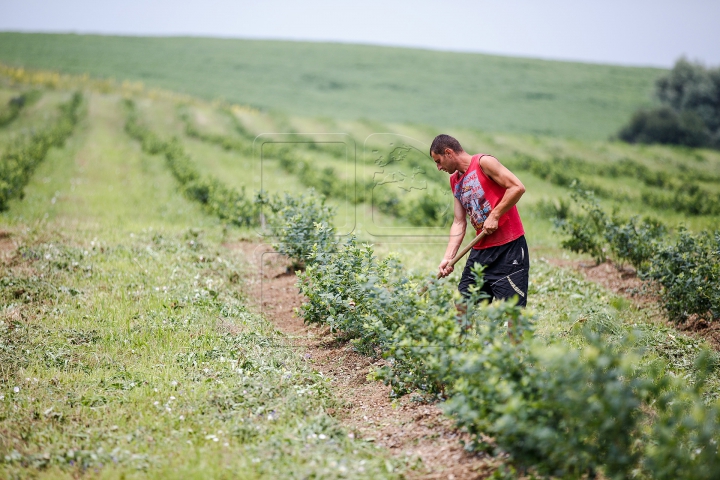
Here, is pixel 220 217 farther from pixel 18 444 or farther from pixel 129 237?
pixel 18 444

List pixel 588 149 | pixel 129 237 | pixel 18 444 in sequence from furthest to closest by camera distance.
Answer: pixel 588 149 → pixel 129 237 → pixel 18 444

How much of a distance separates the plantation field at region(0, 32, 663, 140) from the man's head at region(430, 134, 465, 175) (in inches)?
1185

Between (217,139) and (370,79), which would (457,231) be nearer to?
(217,139)

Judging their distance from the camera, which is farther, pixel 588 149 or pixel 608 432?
pixel 588 149

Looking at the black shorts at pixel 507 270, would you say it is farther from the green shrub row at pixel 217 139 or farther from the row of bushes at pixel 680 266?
the green shrub row at pixel 217 139

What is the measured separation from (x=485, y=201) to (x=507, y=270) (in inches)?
24.2

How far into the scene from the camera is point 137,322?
577 cm

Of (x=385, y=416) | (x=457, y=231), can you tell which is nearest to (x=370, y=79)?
(x=457, y=231)

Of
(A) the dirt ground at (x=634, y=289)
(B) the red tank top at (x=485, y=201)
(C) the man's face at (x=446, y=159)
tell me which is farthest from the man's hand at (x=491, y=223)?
(A) the dirt ground at (x=634, y=289)

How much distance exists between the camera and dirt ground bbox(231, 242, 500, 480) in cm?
346

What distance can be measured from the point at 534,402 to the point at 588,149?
26.9 m

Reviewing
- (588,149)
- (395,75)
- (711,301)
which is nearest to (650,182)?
(588,149)

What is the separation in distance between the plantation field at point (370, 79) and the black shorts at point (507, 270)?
30155mm

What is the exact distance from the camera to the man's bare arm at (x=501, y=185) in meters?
4.53
